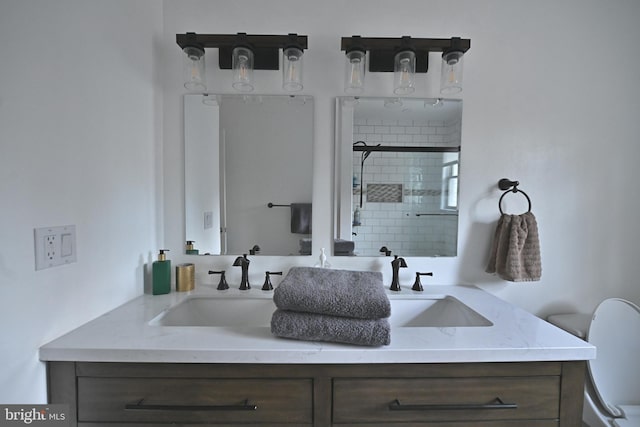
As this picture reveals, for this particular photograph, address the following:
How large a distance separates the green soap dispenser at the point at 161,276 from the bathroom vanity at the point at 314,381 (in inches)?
16.2

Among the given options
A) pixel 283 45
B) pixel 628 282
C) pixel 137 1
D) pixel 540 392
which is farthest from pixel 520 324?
pixel 137 1

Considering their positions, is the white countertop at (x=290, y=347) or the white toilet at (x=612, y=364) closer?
the white countertop at (x=290, y=347)

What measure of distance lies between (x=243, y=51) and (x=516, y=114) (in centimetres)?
132

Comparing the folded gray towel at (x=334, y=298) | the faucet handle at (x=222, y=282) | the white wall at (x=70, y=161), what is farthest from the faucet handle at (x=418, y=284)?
the white wall at (x=70, y=161)

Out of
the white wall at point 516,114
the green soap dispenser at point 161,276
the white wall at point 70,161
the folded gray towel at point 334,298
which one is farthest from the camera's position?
the white wall at point 516,114

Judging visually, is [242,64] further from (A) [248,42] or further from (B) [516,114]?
(B) [516,114]

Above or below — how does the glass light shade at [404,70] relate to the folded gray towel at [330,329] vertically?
above

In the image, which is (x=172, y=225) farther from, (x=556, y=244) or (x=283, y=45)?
(x=556, y=244)

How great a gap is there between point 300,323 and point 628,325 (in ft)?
4.87

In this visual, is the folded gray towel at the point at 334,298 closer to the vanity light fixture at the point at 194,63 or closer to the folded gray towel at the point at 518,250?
the folded gray towel at the point at 518,250

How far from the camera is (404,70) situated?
123 cm

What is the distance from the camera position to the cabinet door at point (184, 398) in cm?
77

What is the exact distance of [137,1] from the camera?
1.15 m

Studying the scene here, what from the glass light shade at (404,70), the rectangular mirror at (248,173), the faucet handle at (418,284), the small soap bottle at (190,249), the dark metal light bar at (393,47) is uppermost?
the dark metal light bar at (393,47)
